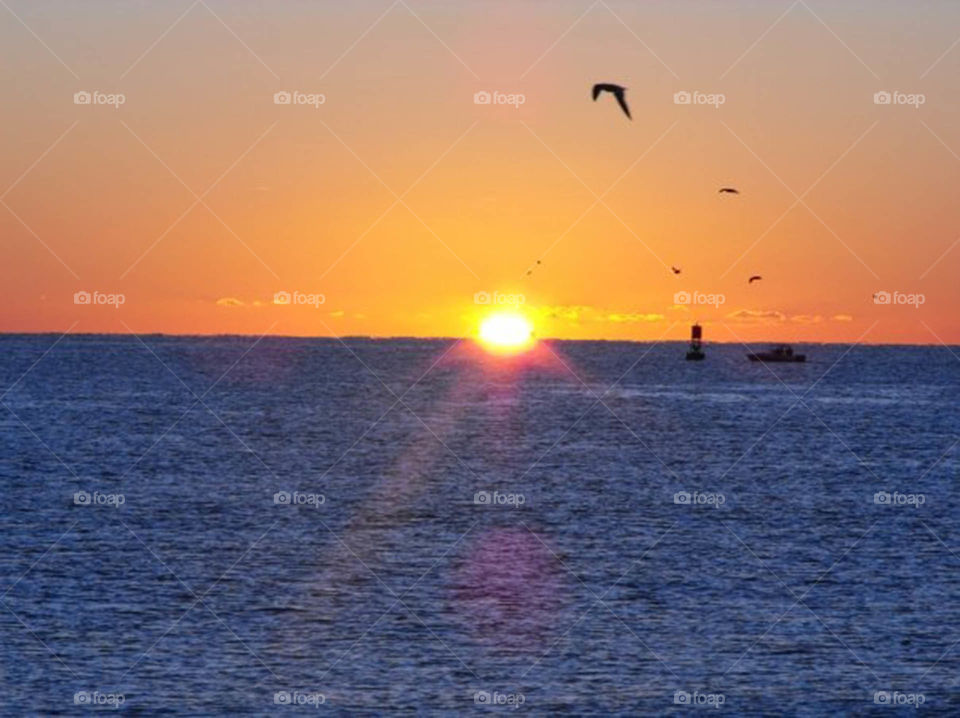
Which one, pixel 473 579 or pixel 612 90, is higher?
pixel 612 90

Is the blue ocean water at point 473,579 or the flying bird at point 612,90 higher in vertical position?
the flying bird at point 612,90

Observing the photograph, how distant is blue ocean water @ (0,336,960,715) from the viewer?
36.6 m

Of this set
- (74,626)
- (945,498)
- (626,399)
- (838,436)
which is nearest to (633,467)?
(945,498)

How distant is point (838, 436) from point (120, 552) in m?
76.0

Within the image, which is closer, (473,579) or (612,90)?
(612,90)

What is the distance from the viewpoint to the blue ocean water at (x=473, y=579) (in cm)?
3656

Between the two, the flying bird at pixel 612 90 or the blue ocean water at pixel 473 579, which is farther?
the flying bird at pixel 612 90

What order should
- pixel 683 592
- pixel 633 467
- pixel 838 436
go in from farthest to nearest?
pixel 838 436, pixel 633 467, pixel 683 592

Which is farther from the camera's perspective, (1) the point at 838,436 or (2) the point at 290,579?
(1) the point at 838,436

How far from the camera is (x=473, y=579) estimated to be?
1954 inches

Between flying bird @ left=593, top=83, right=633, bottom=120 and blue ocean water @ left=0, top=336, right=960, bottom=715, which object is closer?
blue ocean water @ left=0, top=336, right=960, bottom=715

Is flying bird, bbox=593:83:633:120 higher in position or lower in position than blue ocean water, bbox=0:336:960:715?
higher

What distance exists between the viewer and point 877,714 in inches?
1377

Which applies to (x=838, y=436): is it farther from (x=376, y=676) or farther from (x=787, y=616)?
(x=376, y=676)
